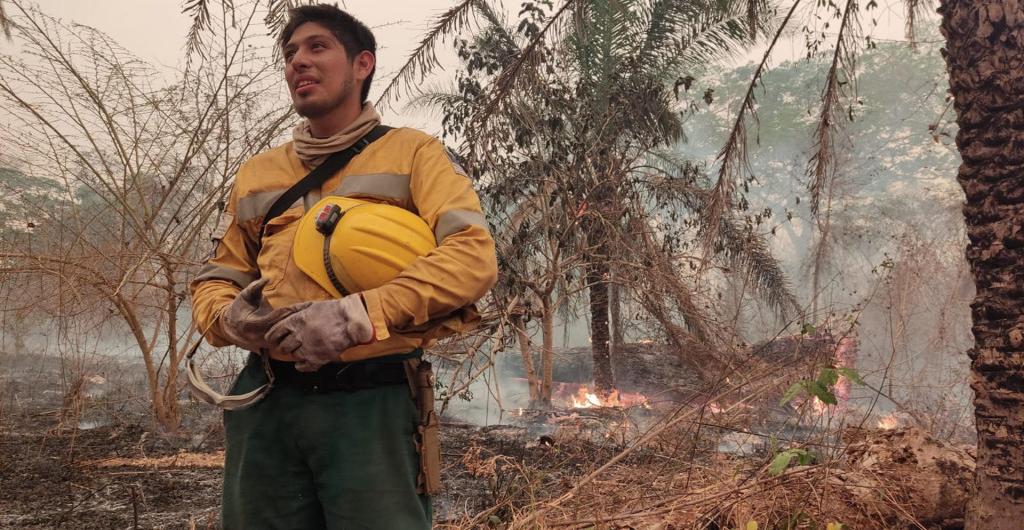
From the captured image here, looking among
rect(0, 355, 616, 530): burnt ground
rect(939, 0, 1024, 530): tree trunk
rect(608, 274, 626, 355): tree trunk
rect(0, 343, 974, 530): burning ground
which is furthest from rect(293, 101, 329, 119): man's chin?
rect(608, 274, 626, 355): tree trunk

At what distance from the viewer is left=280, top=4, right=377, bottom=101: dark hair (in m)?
1.86

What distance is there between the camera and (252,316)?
5.05 feet

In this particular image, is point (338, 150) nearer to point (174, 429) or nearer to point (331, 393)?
point (331, 393)

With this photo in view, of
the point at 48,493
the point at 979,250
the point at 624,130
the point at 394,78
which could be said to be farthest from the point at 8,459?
the point at 624,130

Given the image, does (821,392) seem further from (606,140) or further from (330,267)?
(606,140)

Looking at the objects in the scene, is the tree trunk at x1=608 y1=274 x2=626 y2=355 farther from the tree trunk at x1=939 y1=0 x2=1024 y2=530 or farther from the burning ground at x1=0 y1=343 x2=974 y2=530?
the tree trunk at x1=939 y1=0 x2=1024 y2=530

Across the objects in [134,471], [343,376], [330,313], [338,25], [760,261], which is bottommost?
[134,471]

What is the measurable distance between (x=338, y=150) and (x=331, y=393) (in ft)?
1.88

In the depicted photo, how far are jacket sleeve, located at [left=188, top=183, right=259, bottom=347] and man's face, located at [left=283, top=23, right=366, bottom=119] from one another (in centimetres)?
30

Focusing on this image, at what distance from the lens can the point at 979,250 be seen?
3055 millimetres

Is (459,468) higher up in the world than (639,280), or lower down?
lower down

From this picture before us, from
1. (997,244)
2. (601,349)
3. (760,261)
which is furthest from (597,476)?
(601,349)

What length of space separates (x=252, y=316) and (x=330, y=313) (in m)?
0.21

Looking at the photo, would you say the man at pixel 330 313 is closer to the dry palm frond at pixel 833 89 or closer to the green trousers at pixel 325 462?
the green trousers at pixel 325 462
